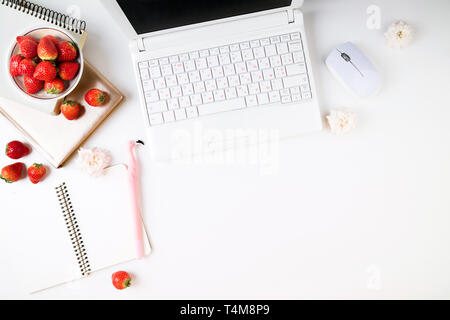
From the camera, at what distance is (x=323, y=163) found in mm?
787

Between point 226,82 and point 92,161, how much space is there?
0.33m

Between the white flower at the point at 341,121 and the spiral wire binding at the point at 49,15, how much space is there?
0.56 metres

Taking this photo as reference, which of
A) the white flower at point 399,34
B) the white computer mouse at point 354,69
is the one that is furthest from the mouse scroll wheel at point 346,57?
the white flower at point 399,34

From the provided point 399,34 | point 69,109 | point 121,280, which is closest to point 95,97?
point 69,109

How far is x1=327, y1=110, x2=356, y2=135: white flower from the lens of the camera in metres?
0.75

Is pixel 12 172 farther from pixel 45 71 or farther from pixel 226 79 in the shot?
pixel 226 79

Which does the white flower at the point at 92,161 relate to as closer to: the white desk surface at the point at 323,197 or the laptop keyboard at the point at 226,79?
the white desk surface at the point at 323,197

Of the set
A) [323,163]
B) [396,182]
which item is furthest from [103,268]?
[396,182]

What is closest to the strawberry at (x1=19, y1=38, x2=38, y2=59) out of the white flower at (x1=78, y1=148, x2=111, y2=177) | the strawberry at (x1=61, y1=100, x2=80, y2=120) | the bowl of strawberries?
the bowl of strawberries

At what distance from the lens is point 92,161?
76cm

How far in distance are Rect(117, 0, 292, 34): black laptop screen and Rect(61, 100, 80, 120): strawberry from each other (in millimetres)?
211

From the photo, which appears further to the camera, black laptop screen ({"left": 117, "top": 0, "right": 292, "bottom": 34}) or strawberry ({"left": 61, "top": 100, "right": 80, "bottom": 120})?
strawberry ({"left": 61, "top": 100, "right": 80, "bottom": 120})

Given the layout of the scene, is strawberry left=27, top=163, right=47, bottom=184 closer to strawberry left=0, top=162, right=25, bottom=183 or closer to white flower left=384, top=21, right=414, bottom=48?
strawberry left=0, top=162, right=25, bottom=183

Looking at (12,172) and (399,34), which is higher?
(399,34)
